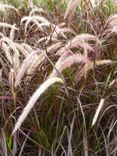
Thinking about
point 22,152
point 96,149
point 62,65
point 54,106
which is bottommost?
point 96,149

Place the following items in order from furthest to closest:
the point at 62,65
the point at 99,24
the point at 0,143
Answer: the point at 99,24, the point at 0,143, the point at 62,65

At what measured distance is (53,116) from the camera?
6.18ft

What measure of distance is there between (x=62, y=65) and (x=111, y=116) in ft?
1.25

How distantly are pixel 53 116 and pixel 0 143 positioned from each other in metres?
0.25

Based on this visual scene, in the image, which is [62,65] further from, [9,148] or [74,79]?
[9,148]

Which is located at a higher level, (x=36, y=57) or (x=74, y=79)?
(x=36, y=57)

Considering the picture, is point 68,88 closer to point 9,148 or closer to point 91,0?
point 9,148

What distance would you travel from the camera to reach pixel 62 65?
169cm

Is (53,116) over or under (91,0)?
under

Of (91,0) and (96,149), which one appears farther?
(91,0)

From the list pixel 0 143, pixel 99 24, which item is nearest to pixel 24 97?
pixel 0 143

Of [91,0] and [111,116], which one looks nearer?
[111,116]

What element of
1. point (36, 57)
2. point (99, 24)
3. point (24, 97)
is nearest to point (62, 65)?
point (36, 57)

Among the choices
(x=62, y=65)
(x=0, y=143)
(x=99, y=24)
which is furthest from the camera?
(x=99, y=24)
